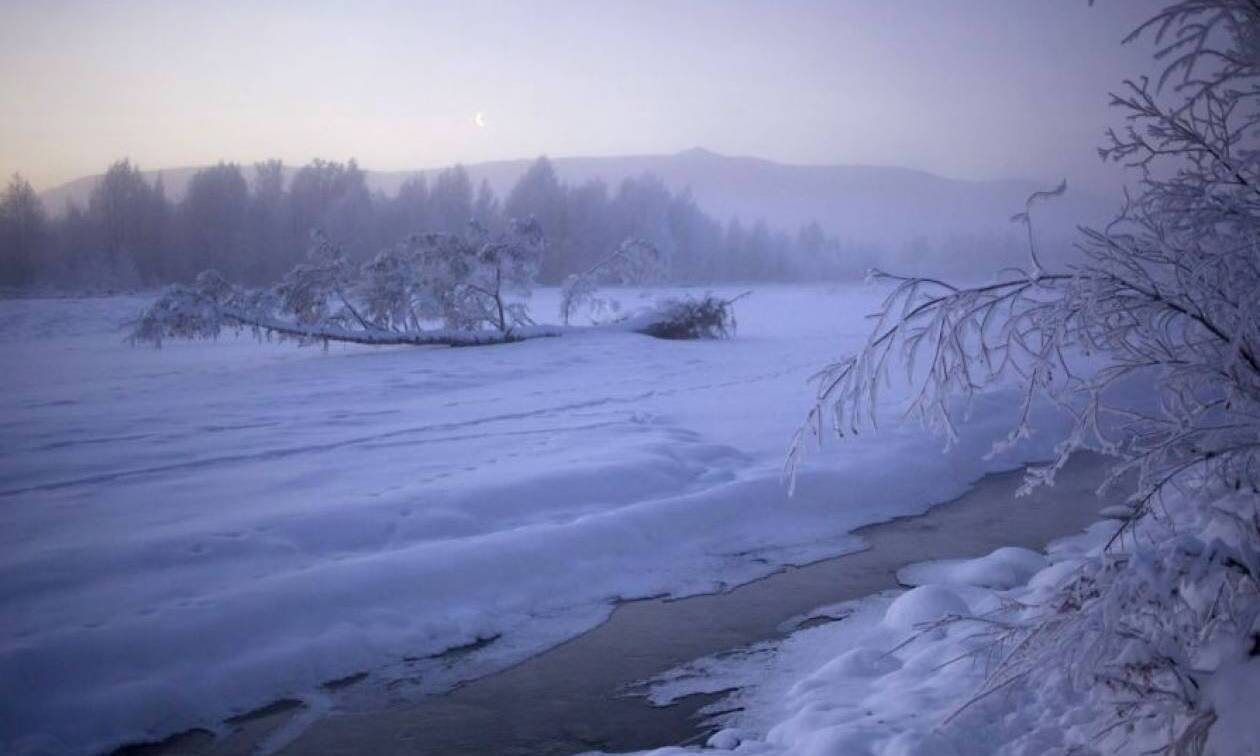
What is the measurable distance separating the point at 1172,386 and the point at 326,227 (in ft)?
197

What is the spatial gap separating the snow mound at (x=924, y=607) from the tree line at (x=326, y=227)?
37923 mm

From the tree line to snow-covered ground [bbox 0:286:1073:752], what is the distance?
3065cm

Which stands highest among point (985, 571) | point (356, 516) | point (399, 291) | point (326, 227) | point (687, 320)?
point (326, 227)

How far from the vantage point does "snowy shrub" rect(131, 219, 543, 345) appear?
2025 cm

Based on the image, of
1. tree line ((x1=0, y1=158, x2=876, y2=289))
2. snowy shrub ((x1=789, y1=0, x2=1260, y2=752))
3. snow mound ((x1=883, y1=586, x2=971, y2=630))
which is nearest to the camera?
snowy shrub ((x1=789, y1=0, x2=1260, y2=752))

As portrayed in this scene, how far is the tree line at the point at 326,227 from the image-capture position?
149 feet

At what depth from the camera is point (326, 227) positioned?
57.7 m

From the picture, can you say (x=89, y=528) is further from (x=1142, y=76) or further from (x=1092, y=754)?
(x=1142, y=76)

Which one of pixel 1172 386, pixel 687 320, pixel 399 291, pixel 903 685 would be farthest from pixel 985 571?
pixel 687 320

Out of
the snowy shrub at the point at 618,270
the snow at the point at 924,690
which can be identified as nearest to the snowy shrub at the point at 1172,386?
the snow at the point at 924,690

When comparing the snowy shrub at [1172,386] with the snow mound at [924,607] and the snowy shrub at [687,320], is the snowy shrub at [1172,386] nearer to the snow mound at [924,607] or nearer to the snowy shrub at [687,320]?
the snow mound at [924,607]

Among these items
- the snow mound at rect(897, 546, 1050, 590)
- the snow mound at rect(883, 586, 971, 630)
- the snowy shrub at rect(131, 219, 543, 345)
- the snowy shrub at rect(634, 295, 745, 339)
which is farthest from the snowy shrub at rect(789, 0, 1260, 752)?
the snowy shrub at rect(634, 295, 745, 339)

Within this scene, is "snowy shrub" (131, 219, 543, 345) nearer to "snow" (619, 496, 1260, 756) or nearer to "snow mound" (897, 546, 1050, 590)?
"snow mound" (897, 546, 1050, 590)

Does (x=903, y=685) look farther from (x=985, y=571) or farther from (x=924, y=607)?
(x=985, y=571)
